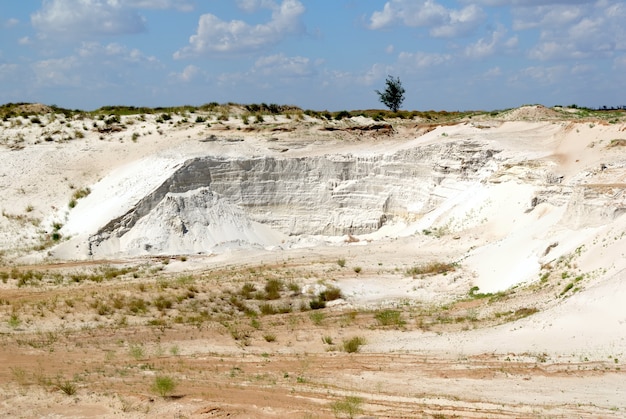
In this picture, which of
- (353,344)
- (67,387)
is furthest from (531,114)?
(67,387)

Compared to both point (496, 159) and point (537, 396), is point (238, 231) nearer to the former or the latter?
point (496, 159)

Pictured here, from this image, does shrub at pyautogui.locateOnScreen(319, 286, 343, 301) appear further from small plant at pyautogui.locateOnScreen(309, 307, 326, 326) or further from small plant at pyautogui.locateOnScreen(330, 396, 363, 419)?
small plant at pyautogui.locateOnScreen(330, 396, 363, 419)

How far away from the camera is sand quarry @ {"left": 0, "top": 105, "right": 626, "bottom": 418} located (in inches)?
467

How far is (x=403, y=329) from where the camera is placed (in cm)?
1658


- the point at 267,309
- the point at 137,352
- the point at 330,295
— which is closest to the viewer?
the point at 137,352

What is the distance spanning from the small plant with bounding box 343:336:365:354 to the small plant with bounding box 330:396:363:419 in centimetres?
356

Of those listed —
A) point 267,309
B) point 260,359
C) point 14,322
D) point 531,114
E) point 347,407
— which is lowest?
point 267,309

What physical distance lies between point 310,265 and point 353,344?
A: 10.4m

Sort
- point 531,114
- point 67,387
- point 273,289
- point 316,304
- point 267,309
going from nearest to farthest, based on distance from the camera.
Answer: point 67,387, point 267,309, point 316,304, point 273,289, point 531,114

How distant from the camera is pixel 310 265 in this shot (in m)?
25.3

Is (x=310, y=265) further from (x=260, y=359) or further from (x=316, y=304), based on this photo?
(x=260, y=359)

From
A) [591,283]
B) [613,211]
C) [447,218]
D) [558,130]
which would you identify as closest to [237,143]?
[447,218]

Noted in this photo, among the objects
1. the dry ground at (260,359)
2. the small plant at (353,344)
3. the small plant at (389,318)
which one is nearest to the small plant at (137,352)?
the dry ground at (260,359)

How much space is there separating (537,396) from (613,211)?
10203mm
